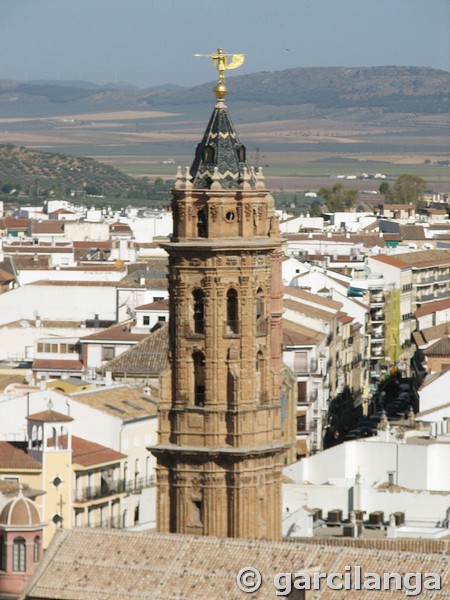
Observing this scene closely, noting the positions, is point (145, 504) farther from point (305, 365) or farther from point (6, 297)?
point (6, 297)

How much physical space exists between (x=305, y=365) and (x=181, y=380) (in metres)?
39.9

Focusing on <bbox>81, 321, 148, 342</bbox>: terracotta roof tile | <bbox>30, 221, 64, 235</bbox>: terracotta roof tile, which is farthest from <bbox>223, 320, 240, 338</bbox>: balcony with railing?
<bbox>30, 221, 64, 235</bbox>: terracotta roof tile

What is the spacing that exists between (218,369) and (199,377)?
0.43 meters

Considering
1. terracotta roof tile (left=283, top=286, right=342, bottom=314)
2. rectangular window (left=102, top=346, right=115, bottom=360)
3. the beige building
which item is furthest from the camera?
terracotta roof tile (left=283, top=286, right=342, bottom=314)

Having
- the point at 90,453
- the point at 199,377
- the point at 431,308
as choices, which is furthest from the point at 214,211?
the point at 431,308

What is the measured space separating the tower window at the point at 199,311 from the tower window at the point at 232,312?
433mm

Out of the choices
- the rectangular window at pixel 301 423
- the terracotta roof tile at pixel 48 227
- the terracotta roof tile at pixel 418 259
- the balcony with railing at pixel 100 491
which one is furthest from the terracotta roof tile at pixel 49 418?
the terracotta roof tile at pixel 48 227

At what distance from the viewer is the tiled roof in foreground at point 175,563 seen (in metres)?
45.5

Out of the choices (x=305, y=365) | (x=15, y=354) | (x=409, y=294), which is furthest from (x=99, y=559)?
(x=409, y=294)

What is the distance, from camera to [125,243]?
144 meters

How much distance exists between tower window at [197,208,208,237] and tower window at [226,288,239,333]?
1109 mm

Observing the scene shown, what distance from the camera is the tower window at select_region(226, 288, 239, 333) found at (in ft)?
174

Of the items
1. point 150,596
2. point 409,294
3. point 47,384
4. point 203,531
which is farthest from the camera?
point 409,294

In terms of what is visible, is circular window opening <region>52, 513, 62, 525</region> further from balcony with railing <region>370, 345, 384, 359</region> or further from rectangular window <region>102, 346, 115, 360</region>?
balcony with railing <region>370, 345, 384, 359</region>
